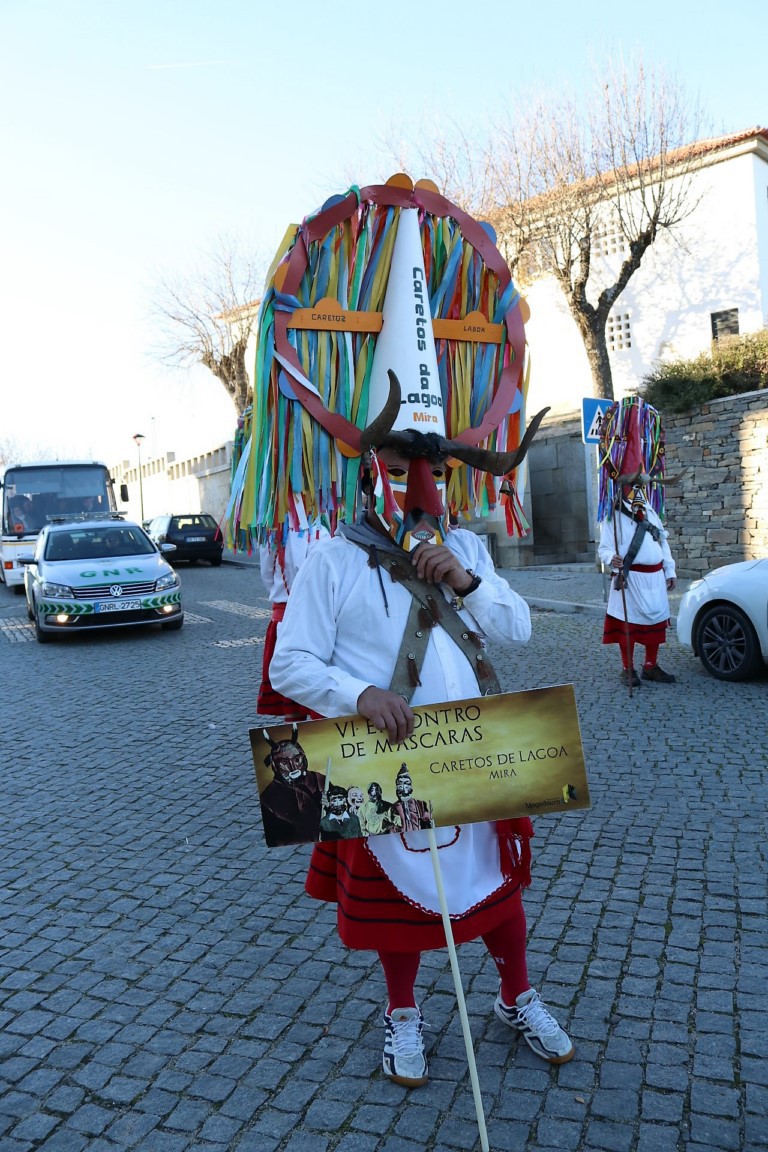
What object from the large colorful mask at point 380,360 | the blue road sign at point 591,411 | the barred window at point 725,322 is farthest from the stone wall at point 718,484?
the large colorful mask at point 380,360

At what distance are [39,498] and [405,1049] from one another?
1875cm

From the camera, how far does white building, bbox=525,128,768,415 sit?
23.4 meters

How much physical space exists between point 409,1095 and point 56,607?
10116 millimetres

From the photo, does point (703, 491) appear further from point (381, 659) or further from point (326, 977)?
point (381, 659)

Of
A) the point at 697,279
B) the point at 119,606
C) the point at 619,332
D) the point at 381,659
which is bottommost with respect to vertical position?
the point at 119,606

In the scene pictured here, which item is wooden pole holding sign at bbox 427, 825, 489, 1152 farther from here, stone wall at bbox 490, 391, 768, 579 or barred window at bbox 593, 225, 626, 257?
barred window at bbox 593, 225, 626, 257

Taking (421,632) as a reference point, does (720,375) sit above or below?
above

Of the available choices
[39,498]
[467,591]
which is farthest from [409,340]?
[39,498]

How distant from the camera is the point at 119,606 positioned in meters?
11.9

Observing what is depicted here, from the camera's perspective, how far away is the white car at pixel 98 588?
11805 millimetres

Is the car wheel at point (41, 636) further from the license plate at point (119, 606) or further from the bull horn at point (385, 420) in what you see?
the bull horn at point (385, 420)

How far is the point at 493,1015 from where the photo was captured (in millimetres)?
3002

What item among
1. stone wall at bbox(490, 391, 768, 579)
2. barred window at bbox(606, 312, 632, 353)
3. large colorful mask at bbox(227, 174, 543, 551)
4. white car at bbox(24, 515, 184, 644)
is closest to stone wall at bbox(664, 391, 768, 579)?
stone wall at bbox(490, 391, 768, 579)

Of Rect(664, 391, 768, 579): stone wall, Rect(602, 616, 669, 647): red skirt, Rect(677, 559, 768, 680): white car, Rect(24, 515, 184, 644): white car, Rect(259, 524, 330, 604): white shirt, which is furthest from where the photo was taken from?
Rect(664, 391, 768, 579): stone wall
